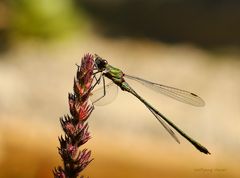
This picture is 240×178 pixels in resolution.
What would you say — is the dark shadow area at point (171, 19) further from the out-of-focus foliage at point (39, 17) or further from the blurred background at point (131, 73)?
the out-of-focus foliage at point (39, 17)

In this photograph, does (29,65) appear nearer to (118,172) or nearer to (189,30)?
(118,172)

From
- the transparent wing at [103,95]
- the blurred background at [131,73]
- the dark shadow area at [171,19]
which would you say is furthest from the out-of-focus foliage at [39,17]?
the transparent wing at [103,95]

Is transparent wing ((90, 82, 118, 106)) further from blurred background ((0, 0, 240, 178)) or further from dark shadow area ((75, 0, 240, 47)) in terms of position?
dark shadow area ((75, 0, 240, 47))

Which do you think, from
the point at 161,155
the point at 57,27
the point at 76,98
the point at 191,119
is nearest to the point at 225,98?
the point at 191,119

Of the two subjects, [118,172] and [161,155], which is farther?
[161,155]

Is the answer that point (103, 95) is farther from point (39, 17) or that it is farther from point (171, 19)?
point (171, 19)

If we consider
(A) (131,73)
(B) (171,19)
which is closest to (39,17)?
(A) (131,73)
